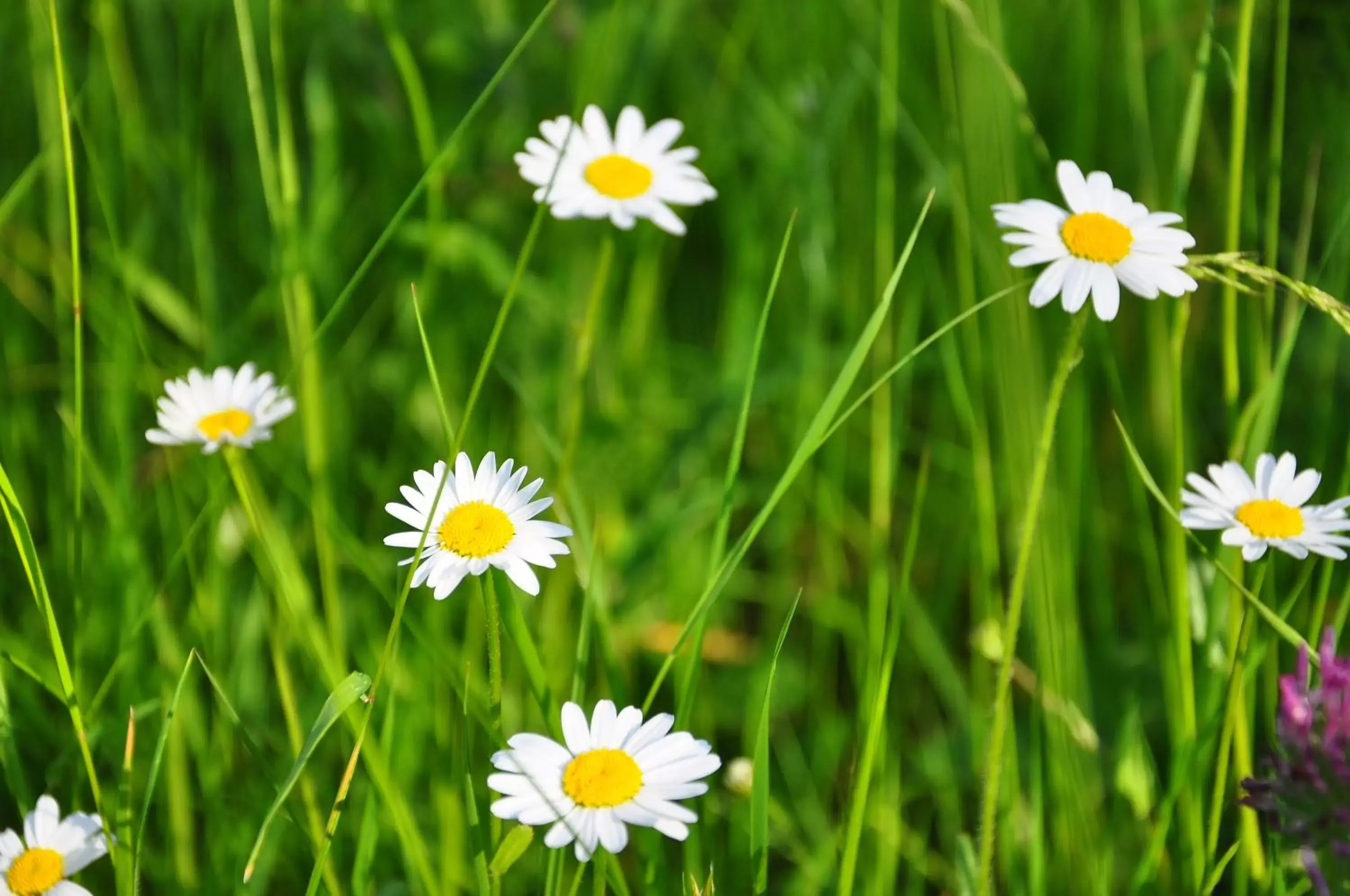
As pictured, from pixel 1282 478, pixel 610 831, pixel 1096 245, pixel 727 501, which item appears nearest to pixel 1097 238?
pixel 1096 245

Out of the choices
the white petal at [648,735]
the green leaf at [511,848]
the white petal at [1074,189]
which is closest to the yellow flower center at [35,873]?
the green leaf at [511,848]

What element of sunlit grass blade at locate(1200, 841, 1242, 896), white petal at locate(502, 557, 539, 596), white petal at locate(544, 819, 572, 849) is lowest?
white petal at locate(544, 819, 572, 849)

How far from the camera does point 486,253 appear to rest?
5.21 feet

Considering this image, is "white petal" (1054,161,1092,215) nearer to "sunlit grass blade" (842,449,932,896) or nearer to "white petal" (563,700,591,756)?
"sunlit grass blade" (842,449,932,896)

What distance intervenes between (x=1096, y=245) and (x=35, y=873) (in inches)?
36.7

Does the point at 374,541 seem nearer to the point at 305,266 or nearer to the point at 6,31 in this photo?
the point at 305,266

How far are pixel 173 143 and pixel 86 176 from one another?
15 centimetres

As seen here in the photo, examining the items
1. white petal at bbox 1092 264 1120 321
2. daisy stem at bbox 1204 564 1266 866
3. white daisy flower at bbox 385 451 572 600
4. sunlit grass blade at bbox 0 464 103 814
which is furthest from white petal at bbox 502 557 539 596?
daisy stem at bbox 1204 564 1266 866

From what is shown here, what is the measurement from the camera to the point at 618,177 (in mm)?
1202

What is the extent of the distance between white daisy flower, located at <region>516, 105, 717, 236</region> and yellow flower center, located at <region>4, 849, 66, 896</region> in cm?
66

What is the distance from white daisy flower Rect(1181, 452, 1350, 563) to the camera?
0.89 m

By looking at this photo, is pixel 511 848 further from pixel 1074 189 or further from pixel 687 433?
pixel 687 433

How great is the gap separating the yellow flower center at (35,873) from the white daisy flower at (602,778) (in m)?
0.35

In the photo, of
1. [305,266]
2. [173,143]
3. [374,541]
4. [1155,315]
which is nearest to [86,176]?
[173,143]
